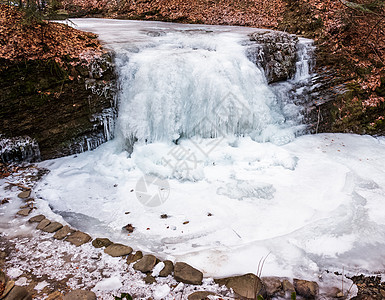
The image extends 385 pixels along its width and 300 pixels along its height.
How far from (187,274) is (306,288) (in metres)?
1.35

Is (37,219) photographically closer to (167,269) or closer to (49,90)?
(167,269)

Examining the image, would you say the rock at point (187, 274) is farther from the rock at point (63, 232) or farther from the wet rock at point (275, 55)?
the wet rock at point (275, 55)

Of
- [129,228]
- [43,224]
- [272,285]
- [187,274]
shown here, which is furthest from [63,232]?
[272,285]

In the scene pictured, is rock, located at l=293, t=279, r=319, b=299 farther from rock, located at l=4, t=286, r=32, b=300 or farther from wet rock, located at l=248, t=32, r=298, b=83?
wet rock, located at l=248, t=32, r=298, b=83

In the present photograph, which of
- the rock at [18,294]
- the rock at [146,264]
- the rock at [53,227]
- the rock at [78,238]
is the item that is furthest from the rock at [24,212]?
the rock at [146,264]

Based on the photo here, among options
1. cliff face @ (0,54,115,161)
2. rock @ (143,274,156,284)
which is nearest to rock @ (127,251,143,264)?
rock @ (143,274,156,284)

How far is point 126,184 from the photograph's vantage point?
17.1 feet

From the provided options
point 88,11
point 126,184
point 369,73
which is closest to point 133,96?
point 126,184

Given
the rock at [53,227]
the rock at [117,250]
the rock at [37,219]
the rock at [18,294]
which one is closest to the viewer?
the rock at [18,294]

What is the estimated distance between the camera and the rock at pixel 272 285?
296 centimetres

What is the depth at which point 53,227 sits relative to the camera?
3.86m

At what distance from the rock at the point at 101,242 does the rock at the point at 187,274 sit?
3.48ft

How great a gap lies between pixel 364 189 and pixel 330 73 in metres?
4.03

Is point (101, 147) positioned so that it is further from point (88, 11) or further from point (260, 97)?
point (88, 11)
